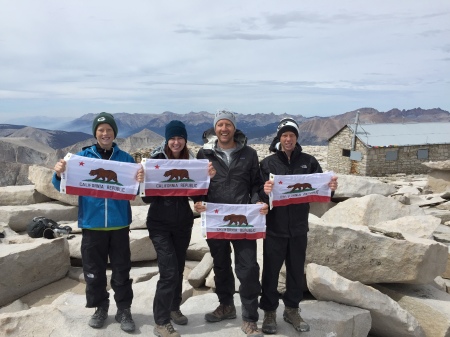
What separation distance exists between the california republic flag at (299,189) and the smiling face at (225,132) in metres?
0.67

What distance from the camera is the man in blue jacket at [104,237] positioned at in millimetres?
5191

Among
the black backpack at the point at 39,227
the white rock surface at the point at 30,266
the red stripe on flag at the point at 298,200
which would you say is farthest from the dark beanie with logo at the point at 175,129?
the black backpack at the point at 39,227

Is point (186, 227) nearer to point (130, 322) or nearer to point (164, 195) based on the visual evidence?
point (164, 195)

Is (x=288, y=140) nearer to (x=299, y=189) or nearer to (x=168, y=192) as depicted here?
(x=299, y=189)

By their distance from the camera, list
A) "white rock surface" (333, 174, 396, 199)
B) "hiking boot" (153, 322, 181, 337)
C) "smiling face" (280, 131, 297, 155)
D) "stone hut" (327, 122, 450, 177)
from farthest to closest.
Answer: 1. "stone hut" (327, 122, 450, 177)
2. "white rock surface" (333, 174, 396, 199)
3. "smiling face" (280, 131, 297, 155)
4. "hiking boot" (153, 322, 181, 337)

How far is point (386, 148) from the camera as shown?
29.0 metres

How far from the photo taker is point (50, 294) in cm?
836

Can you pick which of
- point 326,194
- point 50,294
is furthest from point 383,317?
point 50,294

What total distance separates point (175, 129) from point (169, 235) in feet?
4.17

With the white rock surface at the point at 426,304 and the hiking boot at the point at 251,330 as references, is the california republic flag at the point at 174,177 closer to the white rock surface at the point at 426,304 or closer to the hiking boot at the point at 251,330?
the hiking boot at the point at 251,330

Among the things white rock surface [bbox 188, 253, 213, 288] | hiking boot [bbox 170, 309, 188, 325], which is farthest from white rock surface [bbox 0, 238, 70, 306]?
hiking boot [bbox 170, 309, 188, 325]

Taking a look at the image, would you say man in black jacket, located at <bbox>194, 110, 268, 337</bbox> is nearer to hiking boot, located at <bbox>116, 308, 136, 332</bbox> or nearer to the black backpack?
hiking boot, located at <bbox>116, 308, 136, 332</bbox>

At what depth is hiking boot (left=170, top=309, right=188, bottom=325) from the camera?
18.5ft

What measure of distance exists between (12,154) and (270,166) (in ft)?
103
